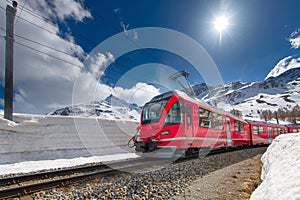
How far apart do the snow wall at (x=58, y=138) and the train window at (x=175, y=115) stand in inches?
184

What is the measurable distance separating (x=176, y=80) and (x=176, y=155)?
8.38 meters

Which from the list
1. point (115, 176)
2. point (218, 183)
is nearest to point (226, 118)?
point (218, 183)

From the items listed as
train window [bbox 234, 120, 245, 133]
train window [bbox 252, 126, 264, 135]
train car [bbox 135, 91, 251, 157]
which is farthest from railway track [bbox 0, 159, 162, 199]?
train window [bbox 252, 126, 264, 135]

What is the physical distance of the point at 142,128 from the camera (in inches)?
315

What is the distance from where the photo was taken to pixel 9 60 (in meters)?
7.50

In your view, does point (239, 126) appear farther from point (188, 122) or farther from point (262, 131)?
point (188, 122)

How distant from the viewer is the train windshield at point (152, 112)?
24.9ft

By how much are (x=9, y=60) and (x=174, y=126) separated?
788cm

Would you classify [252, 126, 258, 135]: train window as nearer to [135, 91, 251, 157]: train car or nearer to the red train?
the red train

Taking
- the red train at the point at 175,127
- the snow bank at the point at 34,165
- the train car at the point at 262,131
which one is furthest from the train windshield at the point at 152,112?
the train car at the point at 262,131

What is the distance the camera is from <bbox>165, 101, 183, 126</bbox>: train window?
7.23m

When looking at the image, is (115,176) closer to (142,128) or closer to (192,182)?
(192,182)

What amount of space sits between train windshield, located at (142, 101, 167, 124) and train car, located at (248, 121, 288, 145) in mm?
12768

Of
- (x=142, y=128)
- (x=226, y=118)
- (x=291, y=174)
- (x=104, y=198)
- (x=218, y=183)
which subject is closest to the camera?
(x=291, y=174)
